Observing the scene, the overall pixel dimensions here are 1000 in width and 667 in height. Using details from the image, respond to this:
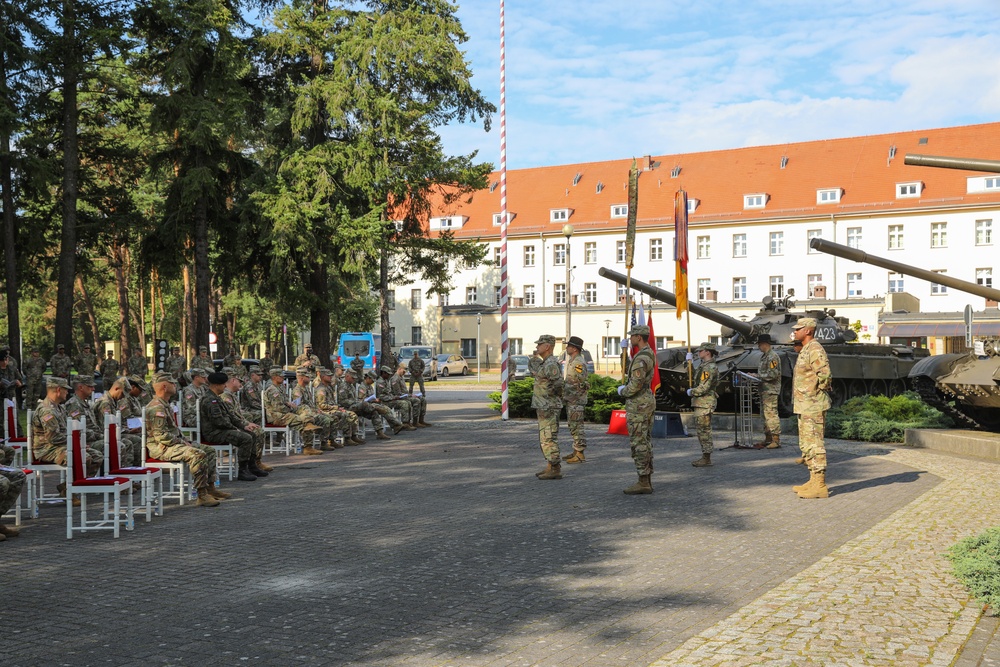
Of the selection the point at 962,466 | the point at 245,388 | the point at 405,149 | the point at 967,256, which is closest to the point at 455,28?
the point at 405,149

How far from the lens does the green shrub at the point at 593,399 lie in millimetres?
22438

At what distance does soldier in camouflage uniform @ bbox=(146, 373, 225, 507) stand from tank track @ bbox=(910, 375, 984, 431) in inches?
493

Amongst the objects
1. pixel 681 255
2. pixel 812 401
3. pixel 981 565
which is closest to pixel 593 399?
pixel 681 255

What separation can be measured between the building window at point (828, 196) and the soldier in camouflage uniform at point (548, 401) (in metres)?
52.1

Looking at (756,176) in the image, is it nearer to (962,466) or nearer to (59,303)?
(59,303)

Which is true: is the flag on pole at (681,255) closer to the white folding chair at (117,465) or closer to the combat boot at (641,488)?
the combat boot at (641,488)

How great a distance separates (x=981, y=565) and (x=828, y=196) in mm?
58667

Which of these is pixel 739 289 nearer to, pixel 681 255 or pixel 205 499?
pixel 681 255

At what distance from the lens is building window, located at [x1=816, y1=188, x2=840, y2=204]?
6216cm

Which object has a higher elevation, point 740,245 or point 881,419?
point 740,245

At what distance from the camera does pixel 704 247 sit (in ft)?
213

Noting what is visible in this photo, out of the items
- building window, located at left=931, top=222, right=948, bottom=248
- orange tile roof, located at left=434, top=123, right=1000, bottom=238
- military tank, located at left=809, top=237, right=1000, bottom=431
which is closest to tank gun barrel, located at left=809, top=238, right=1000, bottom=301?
military tank, located at left=809, top=237, right=1000, bottom=431

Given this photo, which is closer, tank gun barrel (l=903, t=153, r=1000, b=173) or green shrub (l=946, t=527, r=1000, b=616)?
green shrub (l=946, t=527, r=1000, b=616)

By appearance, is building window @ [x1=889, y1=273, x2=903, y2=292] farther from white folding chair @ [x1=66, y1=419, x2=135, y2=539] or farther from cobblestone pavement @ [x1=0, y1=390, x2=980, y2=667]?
white folding chair @ [x1=66, y1=419, x2=135, y2=539]
